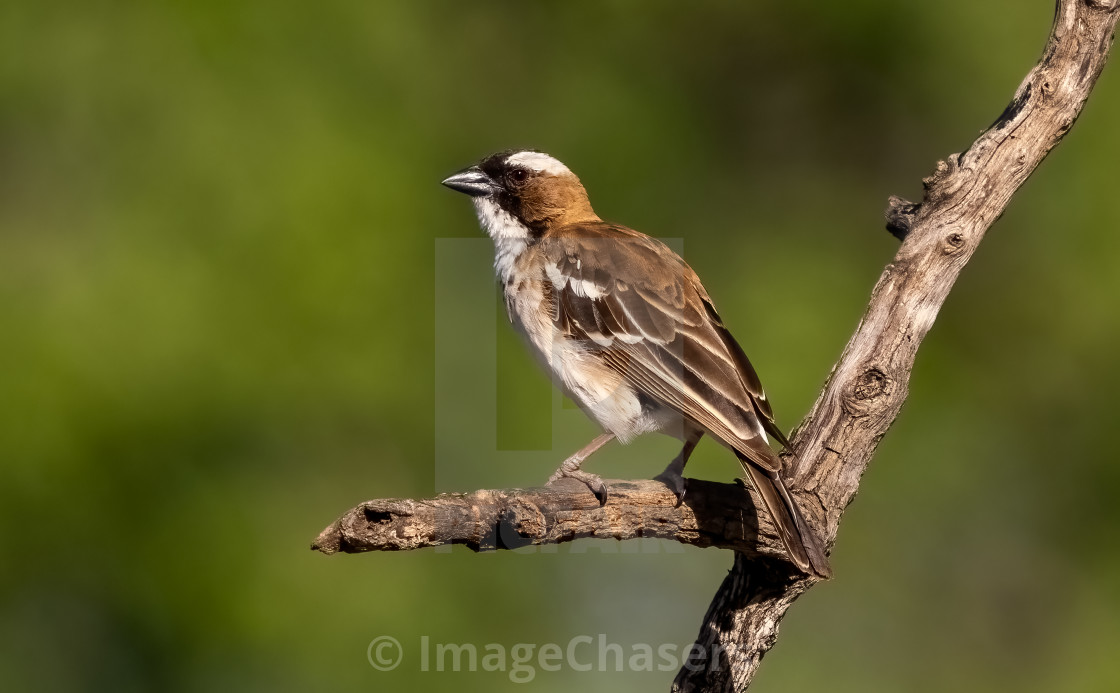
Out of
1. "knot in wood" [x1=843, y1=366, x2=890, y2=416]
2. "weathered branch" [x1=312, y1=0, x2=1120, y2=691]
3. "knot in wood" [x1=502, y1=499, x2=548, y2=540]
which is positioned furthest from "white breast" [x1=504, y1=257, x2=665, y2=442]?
"knot in wood" [x1=502, y1=499, x2=548, y2=540]

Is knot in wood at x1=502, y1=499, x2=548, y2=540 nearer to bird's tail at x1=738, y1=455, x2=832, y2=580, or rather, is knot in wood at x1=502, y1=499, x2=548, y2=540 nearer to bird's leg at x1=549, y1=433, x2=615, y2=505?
bird's leg at x1=549, y1=433, x2=615, y2=505

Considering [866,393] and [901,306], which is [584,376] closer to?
[866,393]

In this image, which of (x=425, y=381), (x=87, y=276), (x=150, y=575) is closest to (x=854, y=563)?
(x=425, y=381)

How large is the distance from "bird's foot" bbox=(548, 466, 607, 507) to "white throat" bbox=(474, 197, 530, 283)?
116 cm

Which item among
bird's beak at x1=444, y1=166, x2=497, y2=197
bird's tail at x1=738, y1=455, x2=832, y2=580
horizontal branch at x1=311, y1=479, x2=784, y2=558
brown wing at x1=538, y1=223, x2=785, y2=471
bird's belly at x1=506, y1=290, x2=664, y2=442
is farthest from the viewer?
bird's beak at x1=444, y1=166, x2=497, y2=197

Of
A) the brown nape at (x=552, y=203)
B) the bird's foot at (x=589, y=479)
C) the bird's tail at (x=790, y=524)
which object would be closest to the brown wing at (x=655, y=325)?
the bird's tail at (x=790, y=524)

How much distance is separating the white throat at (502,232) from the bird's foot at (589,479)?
116 cm

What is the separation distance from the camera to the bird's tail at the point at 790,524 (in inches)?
146

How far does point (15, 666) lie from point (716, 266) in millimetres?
6668

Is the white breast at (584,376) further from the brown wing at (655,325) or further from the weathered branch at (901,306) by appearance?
the weathered branch at (901,306)

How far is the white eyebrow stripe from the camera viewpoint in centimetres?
572

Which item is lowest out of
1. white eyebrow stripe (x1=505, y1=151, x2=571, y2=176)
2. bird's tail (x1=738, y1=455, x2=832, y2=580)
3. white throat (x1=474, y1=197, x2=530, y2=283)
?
bird's tail (x1=738, y1=455, x2=832, y2=580)

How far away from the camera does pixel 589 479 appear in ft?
13.6

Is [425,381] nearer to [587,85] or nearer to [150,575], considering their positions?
[150,575]
